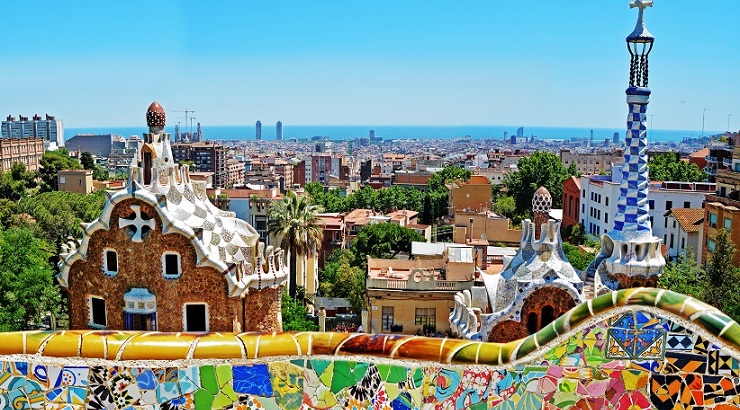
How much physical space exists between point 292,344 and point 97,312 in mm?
12991

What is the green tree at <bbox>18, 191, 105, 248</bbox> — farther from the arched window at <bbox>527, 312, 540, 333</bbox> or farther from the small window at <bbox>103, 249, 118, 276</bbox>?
the arched window at <bbox>527, 312, 540, 333</bbox>

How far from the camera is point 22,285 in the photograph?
25172 mm

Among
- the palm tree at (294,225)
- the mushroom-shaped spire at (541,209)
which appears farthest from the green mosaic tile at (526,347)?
the palm tree at (294,225)

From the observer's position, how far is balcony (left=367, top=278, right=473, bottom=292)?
965 inches

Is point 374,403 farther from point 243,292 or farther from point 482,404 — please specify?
point 243,292

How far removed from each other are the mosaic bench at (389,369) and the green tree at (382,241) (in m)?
33.6

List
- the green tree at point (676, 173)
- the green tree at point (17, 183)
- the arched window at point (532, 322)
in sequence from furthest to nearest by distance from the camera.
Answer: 1. the green tree at point (17, 183)
2. the green tree at point (676, 173)
3. the arched window at point (532, 322)

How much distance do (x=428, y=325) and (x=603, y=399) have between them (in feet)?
65.1

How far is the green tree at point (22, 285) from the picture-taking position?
2486 cm

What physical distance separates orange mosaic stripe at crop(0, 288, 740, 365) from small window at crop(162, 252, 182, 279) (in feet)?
36.9

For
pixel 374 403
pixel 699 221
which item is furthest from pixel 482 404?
pixel 699 221

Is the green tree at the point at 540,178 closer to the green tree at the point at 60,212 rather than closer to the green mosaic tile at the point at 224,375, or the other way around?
the green tree at the point at 60,212

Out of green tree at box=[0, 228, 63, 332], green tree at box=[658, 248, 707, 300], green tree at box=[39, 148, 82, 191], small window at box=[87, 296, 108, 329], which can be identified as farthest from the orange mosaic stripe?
green tree at box=[39, 148, 82, 191]

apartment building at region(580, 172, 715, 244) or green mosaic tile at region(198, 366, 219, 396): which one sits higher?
green mosaic tile at region(198, 366, 219, 396)
